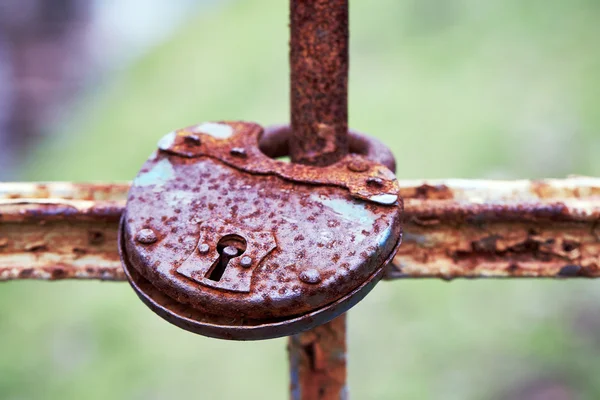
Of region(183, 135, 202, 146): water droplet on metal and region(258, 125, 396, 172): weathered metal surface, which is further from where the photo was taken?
region(258, 125, 396, 172): weathered metal surface

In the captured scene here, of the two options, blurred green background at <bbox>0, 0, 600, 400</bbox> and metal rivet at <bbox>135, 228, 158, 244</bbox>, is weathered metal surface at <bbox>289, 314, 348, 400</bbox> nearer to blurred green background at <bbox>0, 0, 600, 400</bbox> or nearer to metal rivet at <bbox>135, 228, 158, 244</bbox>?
metal rivet at <bbox>135, 228, 158, 244</bbox>

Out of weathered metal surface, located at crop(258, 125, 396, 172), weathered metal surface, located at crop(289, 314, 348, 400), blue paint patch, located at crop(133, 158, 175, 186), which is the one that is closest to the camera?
blue paint patch, located at crop(133, 158, 175, 186)

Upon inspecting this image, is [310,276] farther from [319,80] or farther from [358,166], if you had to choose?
[319,80]

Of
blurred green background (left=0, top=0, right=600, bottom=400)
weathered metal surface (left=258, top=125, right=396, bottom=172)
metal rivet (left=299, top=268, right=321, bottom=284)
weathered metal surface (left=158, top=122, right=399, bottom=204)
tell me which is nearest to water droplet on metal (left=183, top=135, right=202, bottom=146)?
weathered metal surface (left=158, top=122, right=399, bottom=204)

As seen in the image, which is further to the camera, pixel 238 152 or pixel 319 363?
pixel 319 363

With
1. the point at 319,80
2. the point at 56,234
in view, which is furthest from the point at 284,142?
the point at 56,234

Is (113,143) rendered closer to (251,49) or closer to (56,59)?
(251,49)
